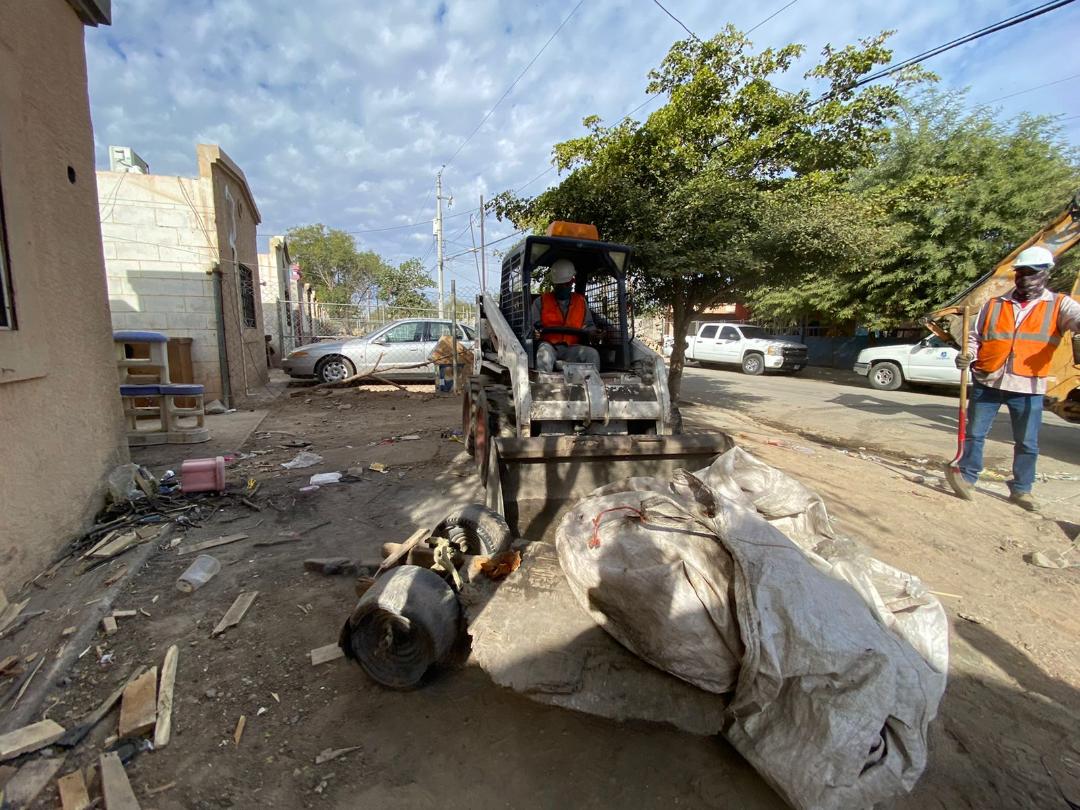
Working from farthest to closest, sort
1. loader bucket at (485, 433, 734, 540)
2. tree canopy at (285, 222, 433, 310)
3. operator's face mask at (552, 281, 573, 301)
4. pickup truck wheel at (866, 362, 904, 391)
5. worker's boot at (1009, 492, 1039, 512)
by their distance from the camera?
tree canopy at (285, 222, 433, 310) → pickup truck wheel at (866, 362, 904, 391) → operator's face mask at (552, 281, 573, 301) → worker's boot at (1009, 492, 1039, 512) → loader bucket at (485, 433, 734, 540)

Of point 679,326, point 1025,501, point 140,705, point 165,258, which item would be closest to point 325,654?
point 140,705

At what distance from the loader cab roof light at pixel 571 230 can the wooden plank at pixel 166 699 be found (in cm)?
442

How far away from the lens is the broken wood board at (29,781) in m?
1.76

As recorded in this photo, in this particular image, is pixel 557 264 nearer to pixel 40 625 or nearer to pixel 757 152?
pixel 757 152

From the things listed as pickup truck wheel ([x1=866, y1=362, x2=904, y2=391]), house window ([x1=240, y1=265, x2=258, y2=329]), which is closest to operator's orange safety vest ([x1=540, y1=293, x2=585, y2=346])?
house window ([x1=240, y1=265, x2=258, y2=329])

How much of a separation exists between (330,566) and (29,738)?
4.79 feet

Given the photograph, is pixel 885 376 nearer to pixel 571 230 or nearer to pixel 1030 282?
pixel 1030 282

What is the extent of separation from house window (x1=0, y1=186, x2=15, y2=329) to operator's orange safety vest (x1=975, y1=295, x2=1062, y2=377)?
7555 millimetres

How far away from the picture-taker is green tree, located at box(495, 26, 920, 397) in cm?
665

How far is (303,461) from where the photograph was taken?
19.1 ft

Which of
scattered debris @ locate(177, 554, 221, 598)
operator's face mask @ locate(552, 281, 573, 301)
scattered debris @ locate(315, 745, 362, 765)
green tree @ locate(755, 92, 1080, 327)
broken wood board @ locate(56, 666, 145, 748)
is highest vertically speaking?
green tree @ locate(755, 92, 1080, 327)

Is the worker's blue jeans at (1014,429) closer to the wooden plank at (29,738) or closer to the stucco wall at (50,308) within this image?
the wooden plank at (29,738)

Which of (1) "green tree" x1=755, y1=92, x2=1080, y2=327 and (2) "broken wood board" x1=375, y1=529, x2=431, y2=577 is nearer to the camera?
(2) "broken wood board" x1=375, y1=529, x2=431, y2=577

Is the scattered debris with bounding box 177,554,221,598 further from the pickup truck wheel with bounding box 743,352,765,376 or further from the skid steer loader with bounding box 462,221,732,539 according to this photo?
the pickup truck wheel with bounding box 743,352,765,376
